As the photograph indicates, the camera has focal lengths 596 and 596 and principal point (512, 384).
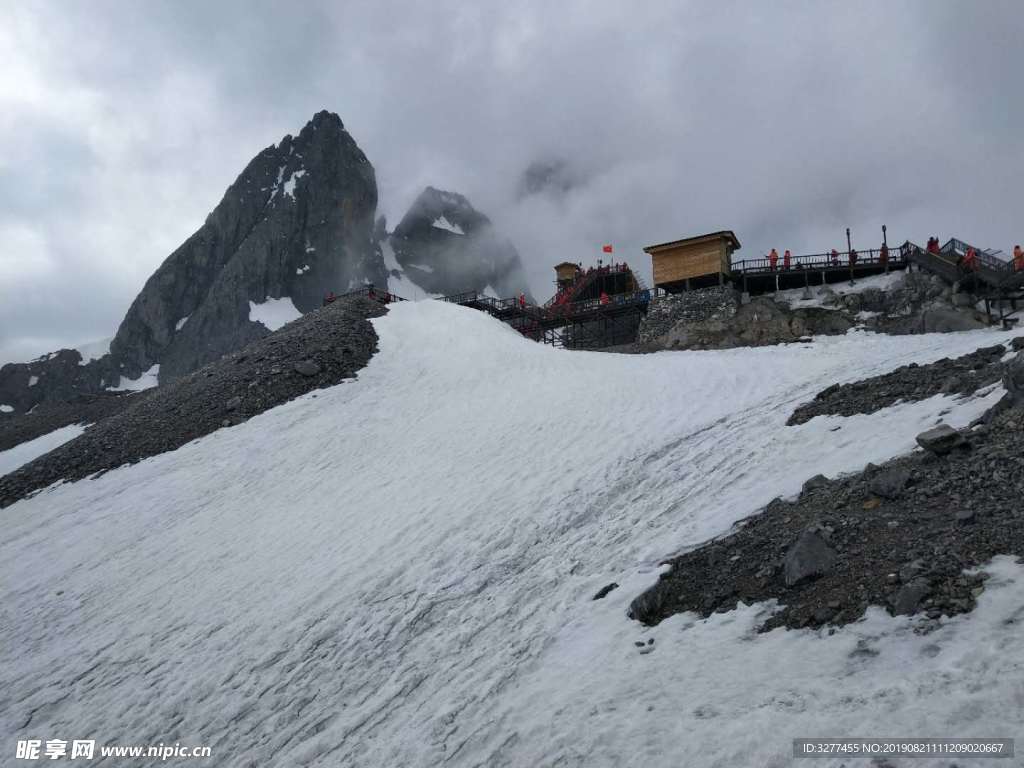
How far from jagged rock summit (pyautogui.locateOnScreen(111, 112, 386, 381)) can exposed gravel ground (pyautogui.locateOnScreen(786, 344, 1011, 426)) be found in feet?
299

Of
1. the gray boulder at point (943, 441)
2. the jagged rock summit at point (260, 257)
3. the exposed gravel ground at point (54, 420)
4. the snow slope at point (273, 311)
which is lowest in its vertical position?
the gray boulder at point (943, 441)

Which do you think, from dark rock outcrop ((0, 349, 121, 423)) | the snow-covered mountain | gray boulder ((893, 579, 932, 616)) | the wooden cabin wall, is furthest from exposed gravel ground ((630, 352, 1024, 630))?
dark rock outcrop ((0, 349, 121, 423))

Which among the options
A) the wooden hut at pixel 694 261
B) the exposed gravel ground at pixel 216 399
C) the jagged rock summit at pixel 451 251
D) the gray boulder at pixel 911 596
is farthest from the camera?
the jagged rock summit at pixel 451 251

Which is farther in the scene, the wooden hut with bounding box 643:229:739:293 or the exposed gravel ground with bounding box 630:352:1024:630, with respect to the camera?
the wooden hut with bounding box 643:229:739:293

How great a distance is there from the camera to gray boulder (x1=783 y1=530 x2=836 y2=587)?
6031 millimetres

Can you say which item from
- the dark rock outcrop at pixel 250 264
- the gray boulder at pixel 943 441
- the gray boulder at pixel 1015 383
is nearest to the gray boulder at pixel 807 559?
the gray boulder at pixel 943 441

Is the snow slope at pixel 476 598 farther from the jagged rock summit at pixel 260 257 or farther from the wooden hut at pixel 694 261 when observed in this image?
the jagged rock summit at pixel 260 257

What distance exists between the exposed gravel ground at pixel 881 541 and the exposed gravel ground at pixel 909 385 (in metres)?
2.00

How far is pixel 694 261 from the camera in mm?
35531

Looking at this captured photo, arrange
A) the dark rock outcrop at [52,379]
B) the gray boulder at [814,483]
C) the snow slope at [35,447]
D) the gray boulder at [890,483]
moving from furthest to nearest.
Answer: the dark rock outcrop at [52,379] → the snow slope at [35,447] → the gray boulder at [814,483] → the gray boulder at [890,483]

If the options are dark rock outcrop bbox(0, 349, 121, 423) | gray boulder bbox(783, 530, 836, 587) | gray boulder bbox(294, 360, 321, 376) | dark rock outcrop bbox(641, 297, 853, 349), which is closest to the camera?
gray boulder bbox(783, 530, 836, 587)

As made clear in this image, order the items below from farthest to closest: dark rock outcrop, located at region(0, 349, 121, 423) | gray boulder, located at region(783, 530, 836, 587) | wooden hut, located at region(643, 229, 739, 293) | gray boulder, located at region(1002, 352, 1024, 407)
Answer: dark rock outcrop, located at region(0, 349, 121, 423) < wooden hut, located at region(643, 229, 739, 293) < gray boulder, located at region(1002, 352, 1024, 407) < gray boulder, located at region(783, 530, 836, 587)

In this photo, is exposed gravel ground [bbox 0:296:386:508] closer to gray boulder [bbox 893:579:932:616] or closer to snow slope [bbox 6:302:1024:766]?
snow slope [bbox 6:302:1024:766]

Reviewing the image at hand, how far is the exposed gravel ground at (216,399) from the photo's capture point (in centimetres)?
1992
